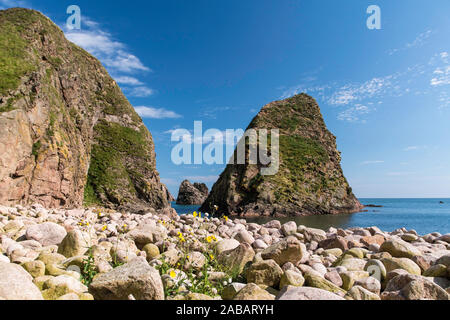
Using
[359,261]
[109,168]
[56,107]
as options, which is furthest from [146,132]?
[359,261]

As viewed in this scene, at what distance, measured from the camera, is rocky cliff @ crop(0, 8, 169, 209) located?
16500 millimetres

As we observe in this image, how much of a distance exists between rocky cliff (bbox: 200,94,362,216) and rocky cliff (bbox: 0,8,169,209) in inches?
666

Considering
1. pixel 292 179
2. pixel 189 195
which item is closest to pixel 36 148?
pixel 292 179

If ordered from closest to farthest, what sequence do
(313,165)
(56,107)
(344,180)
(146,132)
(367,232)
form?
(367,232)
(56,107)
(146,132)
(313,165)
(344,180)

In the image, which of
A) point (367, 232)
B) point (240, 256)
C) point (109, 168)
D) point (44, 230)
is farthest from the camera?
point (109, 168)

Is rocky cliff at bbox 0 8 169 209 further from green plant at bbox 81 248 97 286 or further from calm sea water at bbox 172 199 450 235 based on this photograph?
calm sea water at bbox 172 199 450 235

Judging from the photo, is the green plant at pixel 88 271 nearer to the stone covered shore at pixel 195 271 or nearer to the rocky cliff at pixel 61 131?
the stone covered shore at pixel 195 271

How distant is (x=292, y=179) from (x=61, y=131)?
41.0m

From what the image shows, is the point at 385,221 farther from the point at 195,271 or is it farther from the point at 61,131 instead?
the point at 61,131

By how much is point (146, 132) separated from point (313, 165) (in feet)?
115

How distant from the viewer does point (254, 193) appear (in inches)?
1954
